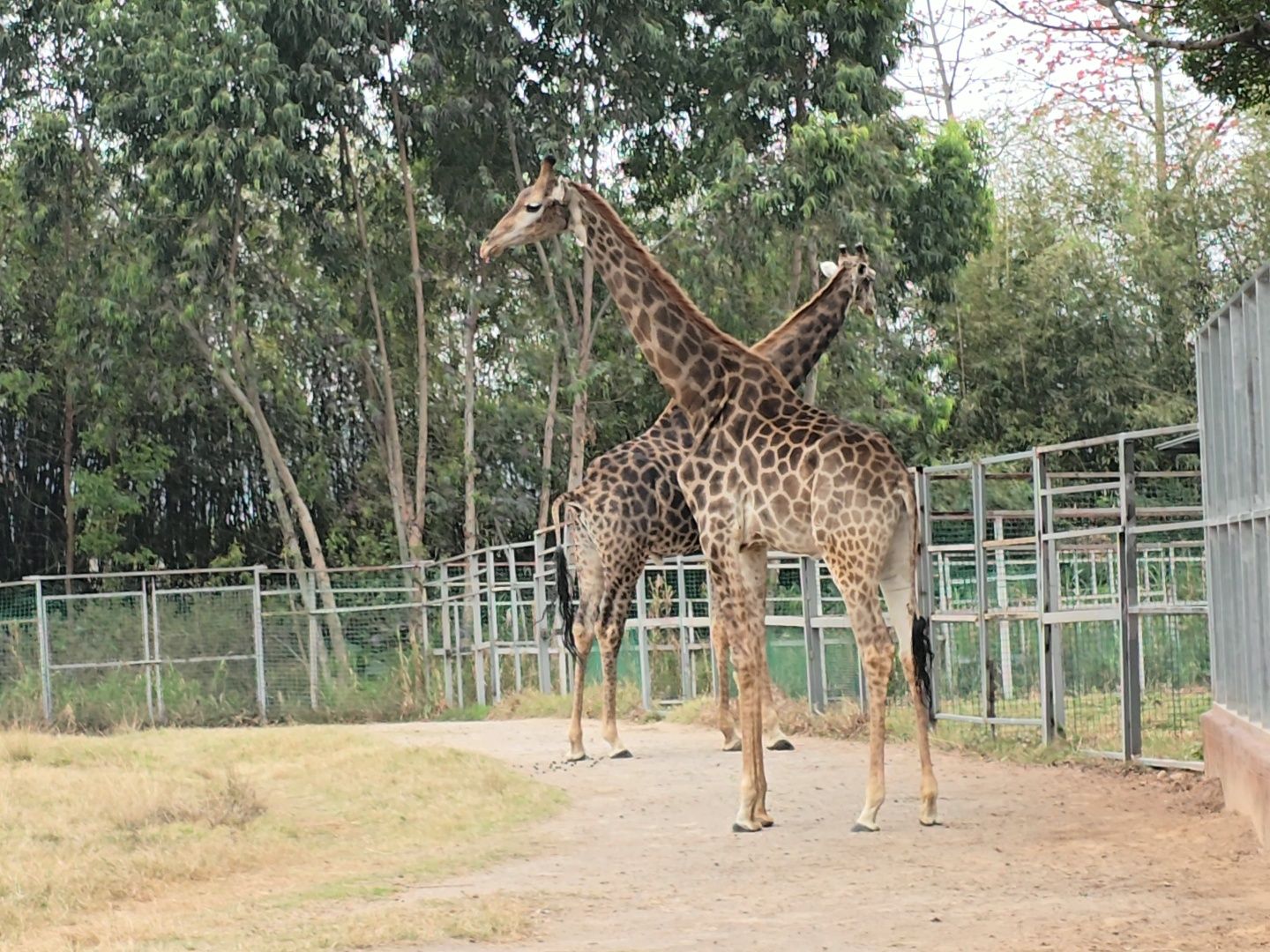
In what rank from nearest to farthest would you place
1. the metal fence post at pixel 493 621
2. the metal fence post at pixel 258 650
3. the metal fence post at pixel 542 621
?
the metal fence post at pixel 542 621, the metal fence post at pixel 493 621, the metal fence post at pixel 258 650

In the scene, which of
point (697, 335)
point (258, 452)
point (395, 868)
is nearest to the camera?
point (395, 868)

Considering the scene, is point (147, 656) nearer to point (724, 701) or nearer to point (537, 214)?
point (724, 701)

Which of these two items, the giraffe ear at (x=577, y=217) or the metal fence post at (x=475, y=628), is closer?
the giraffe ear at (x=577, y=217)

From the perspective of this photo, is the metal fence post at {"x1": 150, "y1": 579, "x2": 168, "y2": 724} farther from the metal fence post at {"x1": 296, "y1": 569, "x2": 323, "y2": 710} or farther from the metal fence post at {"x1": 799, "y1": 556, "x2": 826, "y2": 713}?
the metal fence post at {"x1": 799, "y1": 556, "x2": 826, "y2": 713}

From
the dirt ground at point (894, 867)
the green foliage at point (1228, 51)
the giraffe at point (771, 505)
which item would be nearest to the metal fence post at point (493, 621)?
the dirt ground at point (894, 867)

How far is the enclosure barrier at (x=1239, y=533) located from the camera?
8.55m

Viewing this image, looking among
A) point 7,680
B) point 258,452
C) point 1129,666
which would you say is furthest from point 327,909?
point 258,452

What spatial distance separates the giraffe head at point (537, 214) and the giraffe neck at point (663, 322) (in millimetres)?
90

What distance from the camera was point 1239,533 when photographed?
9.18 m

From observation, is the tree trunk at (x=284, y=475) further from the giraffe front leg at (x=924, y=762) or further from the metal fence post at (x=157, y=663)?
the giraffe front leg at (x=924, y=762)

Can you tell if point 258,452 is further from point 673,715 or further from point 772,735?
point 772,735

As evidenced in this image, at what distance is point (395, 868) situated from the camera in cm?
888

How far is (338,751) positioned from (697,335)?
4668mm

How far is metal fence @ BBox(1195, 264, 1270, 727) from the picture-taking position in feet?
28.3
